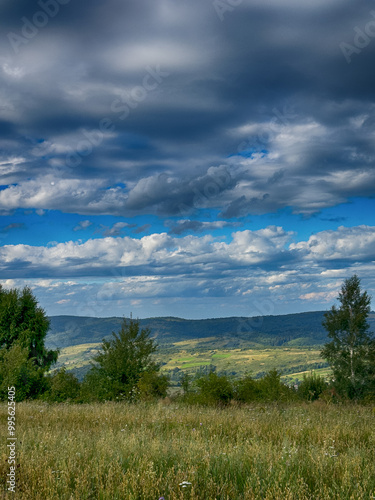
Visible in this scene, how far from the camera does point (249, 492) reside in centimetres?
→ 509

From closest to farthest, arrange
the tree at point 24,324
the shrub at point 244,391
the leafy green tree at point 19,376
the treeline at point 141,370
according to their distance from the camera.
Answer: the shrub at point 244,391 → the treeline at point 141,370 → the leafy green tree at point 19,376 → the tree at point 24,324

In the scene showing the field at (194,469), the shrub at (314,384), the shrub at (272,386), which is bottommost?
the shrub at (314,384)

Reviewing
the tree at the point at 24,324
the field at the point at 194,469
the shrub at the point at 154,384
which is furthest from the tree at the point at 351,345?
the field at the point at 194,469

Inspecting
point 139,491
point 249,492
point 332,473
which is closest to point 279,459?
point 332,473

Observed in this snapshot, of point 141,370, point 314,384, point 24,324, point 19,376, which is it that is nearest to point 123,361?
point 141,370

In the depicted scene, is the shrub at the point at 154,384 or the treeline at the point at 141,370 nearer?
the treeline at the point at 141,370

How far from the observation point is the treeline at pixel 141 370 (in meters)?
23.2

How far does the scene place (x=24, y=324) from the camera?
5066 cm

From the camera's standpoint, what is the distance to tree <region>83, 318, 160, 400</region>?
1332 inches

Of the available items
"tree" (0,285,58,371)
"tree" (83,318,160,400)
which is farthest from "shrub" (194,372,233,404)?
"tree" (0,285,58,371)

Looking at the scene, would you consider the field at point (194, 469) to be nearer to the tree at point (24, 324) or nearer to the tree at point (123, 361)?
the tree at point (123, 361)

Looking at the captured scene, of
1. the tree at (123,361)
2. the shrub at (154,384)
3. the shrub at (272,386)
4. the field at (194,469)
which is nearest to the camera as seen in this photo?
the field at (194,469)

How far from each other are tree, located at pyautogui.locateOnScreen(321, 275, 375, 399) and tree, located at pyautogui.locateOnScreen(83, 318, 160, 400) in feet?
90.9

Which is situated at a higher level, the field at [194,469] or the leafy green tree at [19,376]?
the field at [194,469]
